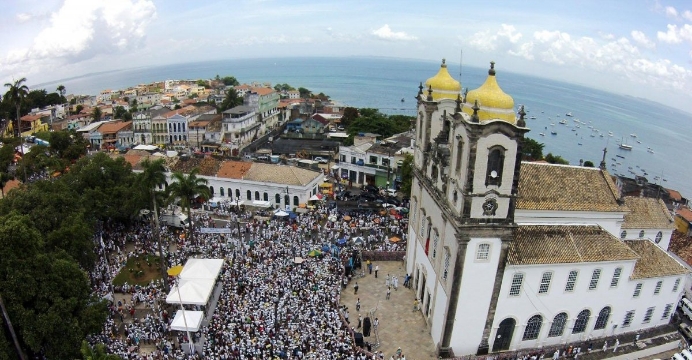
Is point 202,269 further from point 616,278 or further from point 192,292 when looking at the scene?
point 616,278

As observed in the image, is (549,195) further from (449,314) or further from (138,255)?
(138,255)

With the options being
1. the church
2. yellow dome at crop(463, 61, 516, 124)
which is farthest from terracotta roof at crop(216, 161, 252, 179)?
→ yellow dome at crop(463, 61, 516, 124)

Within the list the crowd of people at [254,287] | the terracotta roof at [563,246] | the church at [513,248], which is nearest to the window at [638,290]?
the church at [513,248]

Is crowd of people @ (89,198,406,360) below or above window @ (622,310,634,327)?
below

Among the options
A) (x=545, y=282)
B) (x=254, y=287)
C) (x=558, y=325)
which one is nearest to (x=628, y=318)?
(x=558, y=325)

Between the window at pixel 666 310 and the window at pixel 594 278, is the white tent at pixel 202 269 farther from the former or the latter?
the window at pixel 666 310

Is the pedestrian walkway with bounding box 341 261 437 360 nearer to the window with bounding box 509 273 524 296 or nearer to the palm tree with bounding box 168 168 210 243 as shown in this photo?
the window with bounding box 509 273 524 296

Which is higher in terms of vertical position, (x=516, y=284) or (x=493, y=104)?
(x=493, y=104)
